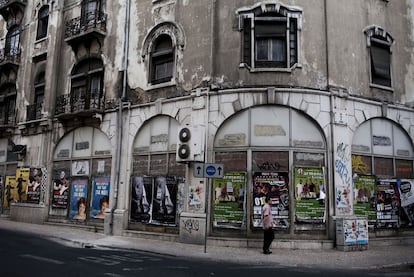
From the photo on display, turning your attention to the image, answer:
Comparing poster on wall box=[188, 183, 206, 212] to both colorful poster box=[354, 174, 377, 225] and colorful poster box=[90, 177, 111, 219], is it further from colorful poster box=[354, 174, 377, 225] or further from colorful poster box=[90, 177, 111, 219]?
colorful poster box=[354, 174, 377, 225]

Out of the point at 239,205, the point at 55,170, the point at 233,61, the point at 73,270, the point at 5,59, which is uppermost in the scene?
the point at 5,59

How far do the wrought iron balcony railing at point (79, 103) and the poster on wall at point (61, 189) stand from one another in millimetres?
3271

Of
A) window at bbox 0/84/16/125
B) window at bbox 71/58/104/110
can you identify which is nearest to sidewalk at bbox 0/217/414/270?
window at bbox 71/58/104/110

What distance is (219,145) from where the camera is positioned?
16.2 m

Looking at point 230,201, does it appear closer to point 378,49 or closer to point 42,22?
point 378,49

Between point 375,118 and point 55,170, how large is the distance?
16.4 metres

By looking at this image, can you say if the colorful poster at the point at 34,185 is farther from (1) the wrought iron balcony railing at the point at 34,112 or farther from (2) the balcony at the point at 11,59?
(2) the balcony at the point at 11,59

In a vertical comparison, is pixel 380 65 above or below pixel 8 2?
below

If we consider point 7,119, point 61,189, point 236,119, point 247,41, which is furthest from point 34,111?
point 247,41

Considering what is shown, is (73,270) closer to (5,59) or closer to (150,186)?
(150,186)

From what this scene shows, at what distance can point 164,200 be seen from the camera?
57.0 ft

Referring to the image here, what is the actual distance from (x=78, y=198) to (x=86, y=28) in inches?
348

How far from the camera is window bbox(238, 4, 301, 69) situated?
53.6ft

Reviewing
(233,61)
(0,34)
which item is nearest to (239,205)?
(233,61)
